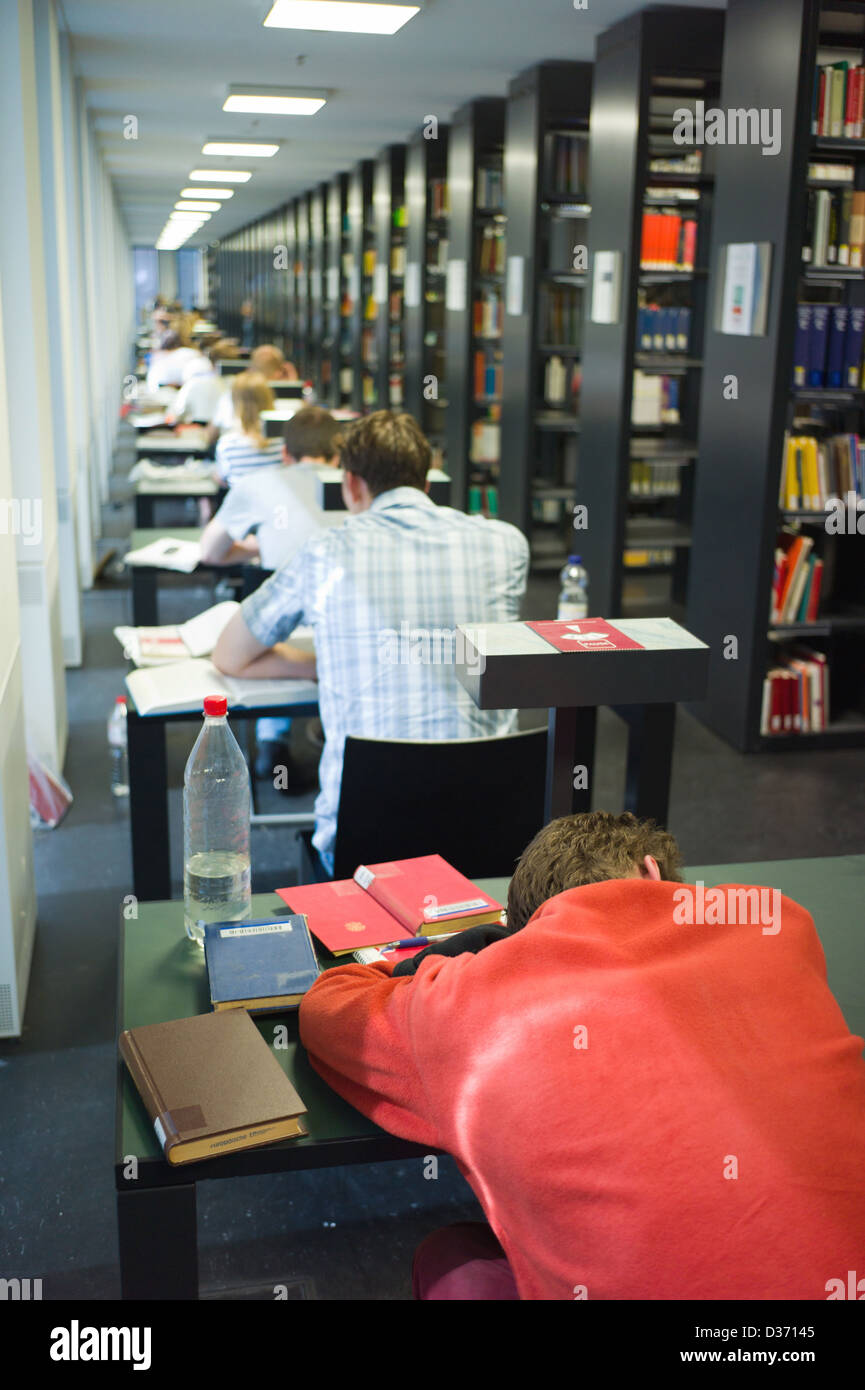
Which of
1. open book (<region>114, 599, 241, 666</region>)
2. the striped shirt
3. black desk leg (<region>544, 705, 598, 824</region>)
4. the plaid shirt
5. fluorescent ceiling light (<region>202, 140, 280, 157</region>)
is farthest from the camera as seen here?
fluorescent ceiling light (<region>202, 140, 280, 157</region>)

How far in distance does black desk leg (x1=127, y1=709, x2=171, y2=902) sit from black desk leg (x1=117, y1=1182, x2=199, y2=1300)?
1.61 meters

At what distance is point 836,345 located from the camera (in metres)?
4.30

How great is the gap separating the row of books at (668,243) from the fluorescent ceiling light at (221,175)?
6.98m

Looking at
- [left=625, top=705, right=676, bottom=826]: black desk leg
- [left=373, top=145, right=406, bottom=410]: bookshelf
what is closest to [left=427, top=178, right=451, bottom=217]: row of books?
[left=373, top=145, right=406, bottom=410]: bookshelf

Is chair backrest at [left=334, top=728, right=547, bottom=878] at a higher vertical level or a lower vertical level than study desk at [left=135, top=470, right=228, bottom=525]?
lower

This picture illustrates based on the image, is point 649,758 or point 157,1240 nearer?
point 157,1240

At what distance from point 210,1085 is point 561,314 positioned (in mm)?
6019

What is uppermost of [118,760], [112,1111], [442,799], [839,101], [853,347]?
[839,101]

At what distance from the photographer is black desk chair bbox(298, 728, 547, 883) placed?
7.36 feet

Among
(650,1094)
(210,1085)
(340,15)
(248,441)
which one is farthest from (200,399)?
(650,1094)

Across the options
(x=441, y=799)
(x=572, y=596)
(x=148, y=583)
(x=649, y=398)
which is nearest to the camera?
(x=441, y=799)

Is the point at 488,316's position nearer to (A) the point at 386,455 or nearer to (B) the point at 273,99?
(B) the point at 273,99

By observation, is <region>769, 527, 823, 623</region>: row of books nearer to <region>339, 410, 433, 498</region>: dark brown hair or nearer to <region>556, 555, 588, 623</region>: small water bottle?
<region>556, 555, 588, 623</region>: small water bottle
